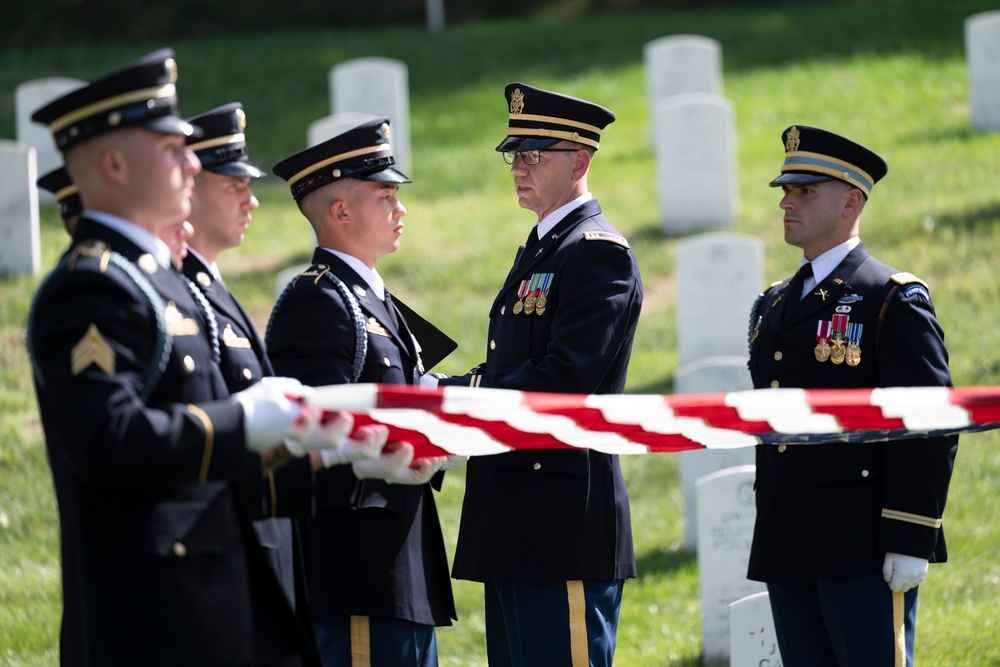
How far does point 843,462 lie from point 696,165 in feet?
25.7

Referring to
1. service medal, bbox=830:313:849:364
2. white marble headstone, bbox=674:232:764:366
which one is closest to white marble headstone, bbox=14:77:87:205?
white marble headstone, bbox=674:232:764:366

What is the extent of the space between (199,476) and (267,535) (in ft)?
2.04

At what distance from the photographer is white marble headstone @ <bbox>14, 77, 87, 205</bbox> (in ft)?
41.8

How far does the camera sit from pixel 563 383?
A: 419cm

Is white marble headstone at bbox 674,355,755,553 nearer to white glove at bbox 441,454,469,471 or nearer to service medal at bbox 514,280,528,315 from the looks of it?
service medal at bbox 514,280,528,315

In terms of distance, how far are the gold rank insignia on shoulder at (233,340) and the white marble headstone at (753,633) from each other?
8.33 feet

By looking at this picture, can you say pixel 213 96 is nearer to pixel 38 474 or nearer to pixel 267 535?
pixel 38 474

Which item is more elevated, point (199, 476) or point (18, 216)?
point (18, 216)

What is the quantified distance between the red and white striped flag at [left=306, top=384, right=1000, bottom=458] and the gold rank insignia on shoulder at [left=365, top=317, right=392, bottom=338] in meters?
0.50

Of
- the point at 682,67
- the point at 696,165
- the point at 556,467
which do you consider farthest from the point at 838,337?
the point at 682,67

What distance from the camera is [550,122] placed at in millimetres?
4551

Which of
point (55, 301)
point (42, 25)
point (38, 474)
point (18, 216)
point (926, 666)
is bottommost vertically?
point (926, 666)

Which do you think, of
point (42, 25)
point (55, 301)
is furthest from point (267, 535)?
point (42, 25)

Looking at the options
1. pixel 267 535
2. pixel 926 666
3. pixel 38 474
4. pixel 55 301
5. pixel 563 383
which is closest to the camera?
pixel 55 301
